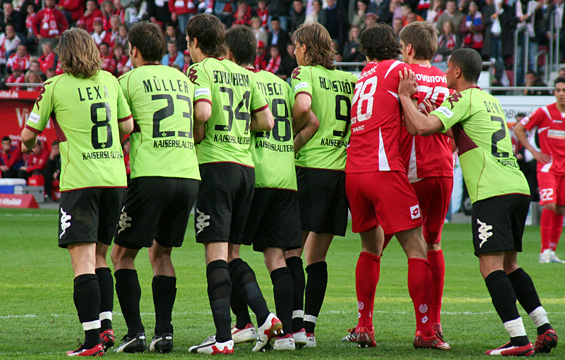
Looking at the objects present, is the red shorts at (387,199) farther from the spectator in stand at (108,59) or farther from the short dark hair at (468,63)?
the spectator in stand at (108,59)

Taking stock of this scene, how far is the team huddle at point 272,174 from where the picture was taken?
568 centimetres

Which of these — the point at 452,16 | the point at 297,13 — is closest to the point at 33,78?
the point at 297,13

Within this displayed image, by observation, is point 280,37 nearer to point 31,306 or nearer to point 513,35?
point 513,35

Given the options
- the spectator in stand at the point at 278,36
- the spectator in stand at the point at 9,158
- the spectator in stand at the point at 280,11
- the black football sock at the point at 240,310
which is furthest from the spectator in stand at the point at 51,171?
the black football sock at the point at 240,310

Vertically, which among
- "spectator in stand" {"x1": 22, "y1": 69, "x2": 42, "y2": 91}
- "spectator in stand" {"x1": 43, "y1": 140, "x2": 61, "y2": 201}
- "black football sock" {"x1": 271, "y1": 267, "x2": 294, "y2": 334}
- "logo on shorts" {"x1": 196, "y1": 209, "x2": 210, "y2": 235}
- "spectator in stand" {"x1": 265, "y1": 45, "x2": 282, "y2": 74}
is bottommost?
"spectator in stand" {"x1": 43, "y1": 140, "x2": 61, "y2": 201}

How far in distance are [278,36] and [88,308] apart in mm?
19305

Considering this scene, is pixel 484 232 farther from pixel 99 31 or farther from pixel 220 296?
pixel 99 31

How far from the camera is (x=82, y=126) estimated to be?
18.5 ft

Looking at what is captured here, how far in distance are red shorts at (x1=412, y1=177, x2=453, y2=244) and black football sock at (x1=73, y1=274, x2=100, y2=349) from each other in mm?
2635

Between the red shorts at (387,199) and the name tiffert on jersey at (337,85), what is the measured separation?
2.50 ft

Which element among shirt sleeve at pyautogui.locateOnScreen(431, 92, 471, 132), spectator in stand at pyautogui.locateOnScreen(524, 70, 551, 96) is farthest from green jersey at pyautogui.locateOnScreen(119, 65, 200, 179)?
spectator in stand at pyautogui.locateOnScreen(524, 70, 551, 96)

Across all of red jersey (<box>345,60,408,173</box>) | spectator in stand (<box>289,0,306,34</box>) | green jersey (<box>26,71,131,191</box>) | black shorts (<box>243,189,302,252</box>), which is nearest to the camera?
green jersey (<box>26,71,131,191</box>)

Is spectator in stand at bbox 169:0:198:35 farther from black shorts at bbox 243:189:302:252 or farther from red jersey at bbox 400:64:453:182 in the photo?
black shorts at bbox 243:189:302:252

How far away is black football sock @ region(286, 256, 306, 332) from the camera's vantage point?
6.45m
